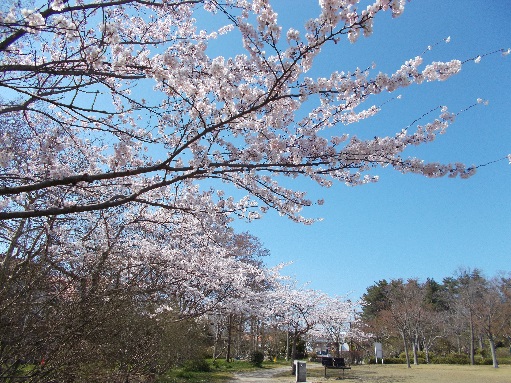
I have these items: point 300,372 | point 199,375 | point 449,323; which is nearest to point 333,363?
point 300,372

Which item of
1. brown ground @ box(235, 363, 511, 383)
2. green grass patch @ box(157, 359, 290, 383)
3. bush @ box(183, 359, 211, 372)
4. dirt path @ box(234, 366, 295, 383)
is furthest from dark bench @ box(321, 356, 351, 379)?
bush @ box(183, 359, 211, 372)

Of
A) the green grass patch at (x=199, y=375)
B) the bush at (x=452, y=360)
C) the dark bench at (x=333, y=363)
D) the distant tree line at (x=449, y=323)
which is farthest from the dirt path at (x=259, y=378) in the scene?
the bush at (x=452, y=360)

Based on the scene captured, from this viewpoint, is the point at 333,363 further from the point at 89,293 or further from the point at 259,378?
the point at 89,293

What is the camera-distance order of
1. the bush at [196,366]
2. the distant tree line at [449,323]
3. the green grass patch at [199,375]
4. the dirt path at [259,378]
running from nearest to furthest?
1. the green grass patch at [199,375]
2. the dirt path at [259,378]
3. the bush at [196,366]
4. the distant tree line at [449,323]

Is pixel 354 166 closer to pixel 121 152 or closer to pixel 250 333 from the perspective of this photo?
pixel 121 152

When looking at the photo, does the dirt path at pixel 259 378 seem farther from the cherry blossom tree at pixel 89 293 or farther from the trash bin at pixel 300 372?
the cherry blossom tree at pixel 89 293

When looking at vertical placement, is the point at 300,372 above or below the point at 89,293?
below

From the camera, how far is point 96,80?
421cm

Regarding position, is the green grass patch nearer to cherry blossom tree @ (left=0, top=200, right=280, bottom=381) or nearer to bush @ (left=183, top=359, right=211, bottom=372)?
bush @ (left=183, top=359, right=211, bottom=372)

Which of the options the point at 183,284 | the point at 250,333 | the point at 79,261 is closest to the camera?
the point at 79,261

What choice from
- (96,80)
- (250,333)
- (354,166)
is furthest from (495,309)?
(96,80)

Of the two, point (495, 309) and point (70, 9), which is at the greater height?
point (70, 9)

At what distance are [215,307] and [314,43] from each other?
9793 millimetres

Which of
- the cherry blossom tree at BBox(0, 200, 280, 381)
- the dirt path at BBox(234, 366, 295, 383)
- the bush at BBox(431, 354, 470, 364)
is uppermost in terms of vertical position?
the cherry blossom tree at BBox(0, 200, 280, 381)
